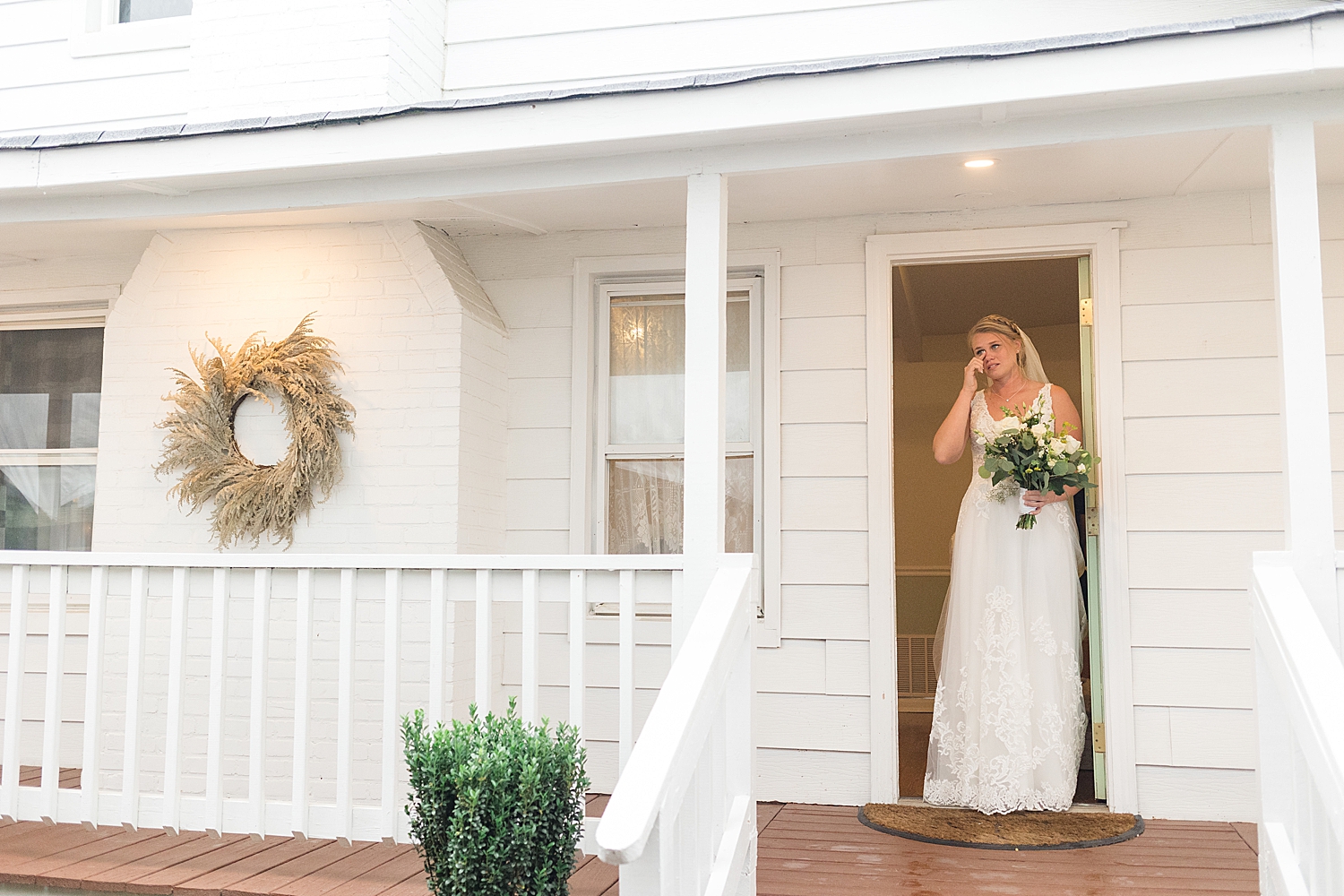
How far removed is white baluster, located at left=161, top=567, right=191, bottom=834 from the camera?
3486 millimetres

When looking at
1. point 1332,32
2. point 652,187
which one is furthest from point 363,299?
point 1332,32

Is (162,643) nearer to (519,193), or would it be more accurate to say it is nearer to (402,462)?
(402,462)

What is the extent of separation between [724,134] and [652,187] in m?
0.53

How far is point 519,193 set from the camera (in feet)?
11.6

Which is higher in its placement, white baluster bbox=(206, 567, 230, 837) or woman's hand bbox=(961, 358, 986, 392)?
woman's hand bbox=(961, 358, 986, 392)

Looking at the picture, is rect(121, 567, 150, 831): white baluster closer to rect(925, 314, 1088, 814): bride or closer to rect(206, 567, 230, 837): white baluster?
rect(206, 567, 230, 837): white baluster

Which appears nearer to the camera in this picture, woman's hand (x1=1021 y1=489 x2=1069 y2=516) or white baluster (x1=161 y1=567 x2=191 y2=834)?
white baluster (x1=161 y1=567 x2=191 y2=834)

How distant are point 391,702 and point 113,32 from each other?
12.6ft

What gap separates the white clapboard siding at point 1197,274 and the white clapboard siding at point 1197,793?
168 centimetres

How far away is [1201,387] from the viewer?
13.5ft

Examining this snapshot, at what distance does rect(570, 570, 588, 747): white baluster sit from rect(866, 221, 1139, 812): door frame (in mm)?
1430

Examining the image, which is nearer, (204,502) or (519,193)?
(519,193)

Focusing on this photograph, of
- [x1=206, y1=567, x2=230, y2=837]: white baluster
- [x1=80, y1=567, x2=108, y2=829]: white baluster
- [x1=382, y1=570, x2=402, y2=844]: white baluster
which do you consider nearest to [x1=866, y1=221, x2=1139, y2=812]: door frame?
[x1=382, y1=570, x2=402, y2=844]: white baluster

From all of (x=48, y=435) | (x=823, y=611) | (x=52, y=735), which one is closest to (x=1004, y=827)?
(x=823, y=611)
